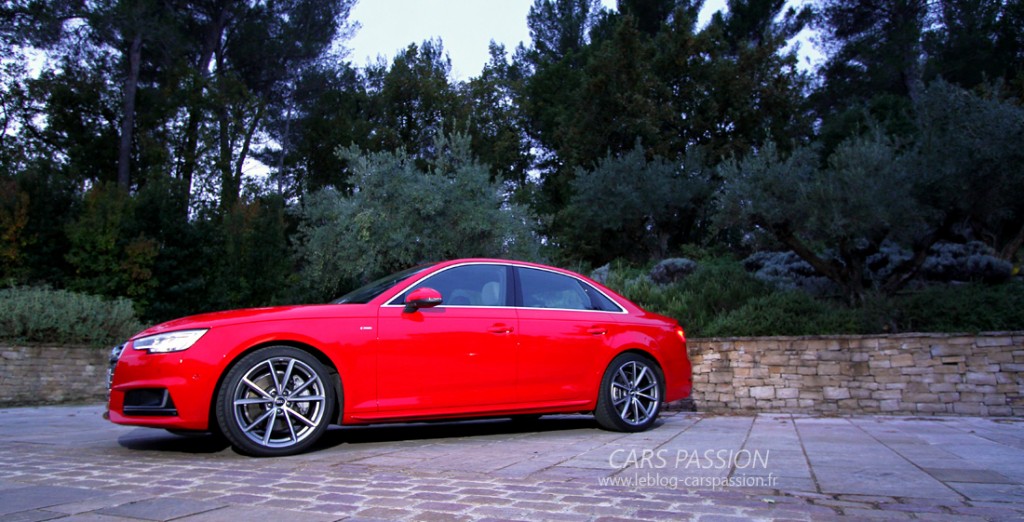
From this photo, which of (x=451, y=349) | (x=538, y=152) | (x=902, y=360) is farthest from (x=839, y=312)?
(x=538, y=152)

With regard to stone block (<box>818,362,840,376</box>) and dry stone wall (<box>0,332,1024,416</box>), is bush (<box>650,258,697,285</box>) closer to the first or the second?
dry stone wall (<box>0,332,1024,416</box>)

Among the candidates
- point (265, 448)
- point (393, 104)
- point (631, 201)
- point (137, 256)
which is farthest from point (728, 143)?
point (265, 448)

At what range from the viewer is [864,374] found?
34.4 ft

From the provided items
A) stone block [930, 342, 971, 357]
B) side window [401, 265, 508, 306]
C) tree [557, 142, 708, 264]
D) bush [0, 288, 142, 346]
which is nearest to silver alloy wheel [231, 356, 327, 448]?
side window [401, 265, 508, 306]

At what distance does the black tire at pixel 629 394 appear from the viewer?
6.55m

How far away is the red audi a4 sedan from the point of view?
5039 mm

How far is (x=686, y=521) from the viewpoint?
334cm

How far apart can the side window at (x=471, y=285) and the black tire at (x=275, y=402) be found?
1.12m

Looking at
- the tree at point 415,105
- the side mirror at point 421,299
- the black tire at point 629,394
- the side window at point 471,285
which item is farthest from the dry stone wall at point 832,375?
the tree at point 415,105

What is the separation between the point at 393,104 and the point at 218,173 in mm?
8631

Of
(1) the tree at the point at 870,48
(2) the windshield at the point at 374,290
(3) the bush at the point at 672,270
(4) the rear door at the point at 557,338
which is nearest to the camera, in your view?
(2) the windshield at the point at 374,290

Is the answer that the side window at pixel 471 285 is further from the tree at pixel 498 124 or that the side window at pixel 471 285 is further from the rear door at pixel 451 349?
the tree at pixel 498 124

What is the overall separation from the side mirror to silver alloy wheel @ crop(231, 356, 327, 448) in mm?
889

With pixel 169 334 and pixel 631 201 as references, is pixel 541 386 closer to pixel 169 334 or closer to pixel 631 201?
pixel 169 334
